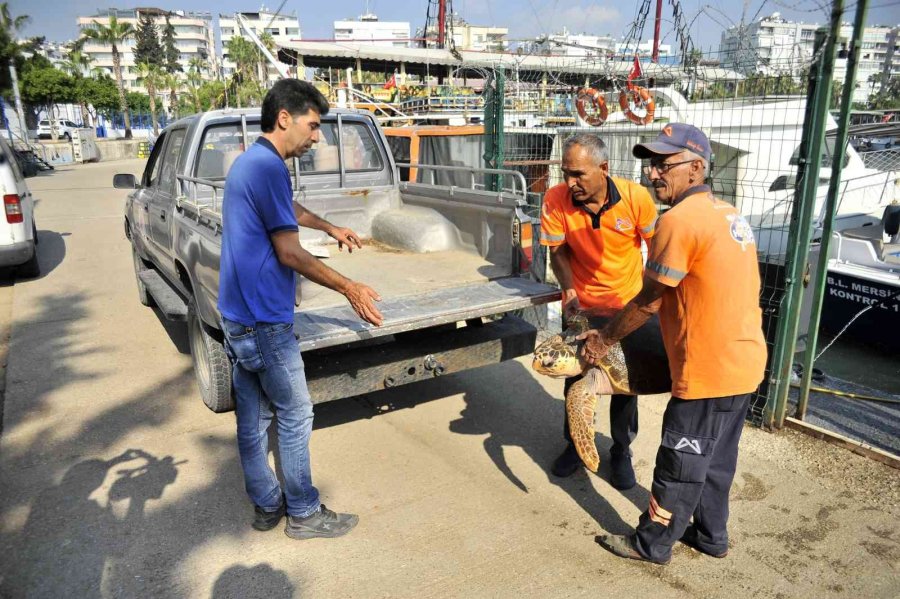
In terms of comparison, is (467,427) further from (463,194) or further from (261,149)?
(261,149)

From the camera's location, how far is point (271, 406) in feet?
10.1

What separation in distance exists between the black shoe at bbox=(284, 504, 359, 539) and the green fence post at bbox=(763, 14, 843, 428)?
2.78 m

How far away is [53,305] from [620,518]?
23.0 feet

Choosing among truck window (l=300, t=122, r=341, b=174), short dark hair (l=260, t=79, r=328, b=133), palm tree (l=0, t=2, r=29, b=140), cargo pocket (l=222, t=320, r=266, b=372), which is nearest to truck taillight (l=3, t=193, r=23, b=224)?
truck window (l=300, t=122, r=341, b=174)

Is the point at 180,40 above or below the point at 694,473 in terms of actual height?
above

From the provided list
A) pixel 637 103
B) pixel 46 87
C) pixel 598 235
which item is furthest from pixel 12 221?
pixel 46 87

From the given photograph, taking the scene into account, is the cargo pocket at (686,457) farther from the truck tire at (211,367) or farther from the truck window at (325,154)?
the truck window at (325,154)

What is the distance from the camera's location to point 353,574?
2.85m

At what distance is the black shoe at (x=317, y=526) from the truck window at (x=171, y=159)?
3.10 m

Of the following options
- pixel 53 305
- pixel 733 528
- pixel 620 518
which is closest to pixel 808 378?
pixel 733 528

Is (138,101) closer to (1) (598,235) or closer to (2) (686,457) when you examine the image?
(1) (598,235)

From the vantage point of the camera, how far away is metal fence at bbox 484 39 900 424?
4.05 m

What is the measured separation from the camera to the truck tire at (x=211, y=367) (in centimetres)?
391

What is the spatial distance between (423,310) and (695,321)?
154 centimetres
